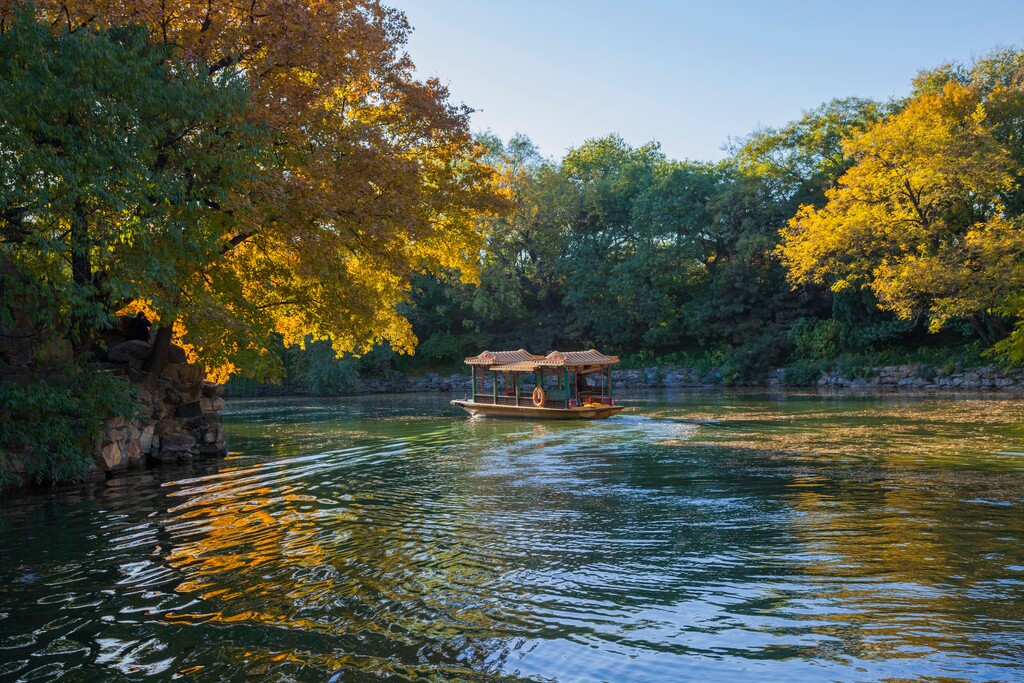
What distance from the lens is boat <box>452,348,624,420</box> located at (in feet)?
94.0

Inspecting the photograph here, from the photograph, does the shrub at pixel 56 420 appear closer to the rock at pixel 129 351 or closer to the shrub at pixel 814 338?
the rock at pixel 129 351

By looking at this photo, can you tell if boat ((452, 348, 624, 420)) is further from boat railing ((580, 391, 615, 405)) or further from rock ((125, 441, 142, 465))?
rock ((125, 441, 142, 465))

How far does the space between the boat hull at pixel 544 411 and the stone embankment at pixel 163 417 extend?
39.6 feet

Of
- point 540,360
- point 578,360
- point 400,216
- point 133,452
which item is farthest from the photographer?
point 540,360

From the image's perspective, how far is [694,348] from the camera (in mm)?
55812

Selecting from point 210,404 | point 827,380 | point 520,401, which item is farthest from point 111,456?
point 827,380

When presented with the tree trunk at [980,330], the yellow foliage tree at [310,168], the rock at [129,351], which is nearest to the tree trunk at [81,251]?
the yellow foliage tree at [310,168]

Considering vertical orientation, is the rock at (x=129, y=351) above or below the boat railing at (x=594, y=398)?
above

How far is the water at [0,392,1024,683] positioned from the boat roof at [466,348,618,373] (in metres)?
11.0

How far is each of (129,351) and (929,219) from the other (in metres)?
36.2

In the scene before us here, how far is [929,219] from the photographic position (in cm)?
3806

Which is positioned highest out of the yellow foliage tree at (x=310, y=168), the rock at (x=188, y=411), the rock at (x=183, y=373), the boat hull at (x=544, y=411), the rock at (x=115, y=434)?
the yellow foliage tree at (x=310, y=168)

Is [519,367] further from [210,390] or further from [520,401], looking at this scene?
[210,390]

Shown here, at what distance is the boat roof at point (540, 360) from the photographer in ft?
93.6
